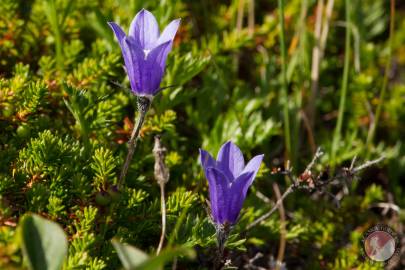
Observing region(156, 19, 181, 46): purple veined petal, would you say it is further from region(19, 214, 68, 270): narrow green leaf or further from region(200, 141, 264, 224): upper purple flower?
region(19, 214, 68, 270): narrow green leaf

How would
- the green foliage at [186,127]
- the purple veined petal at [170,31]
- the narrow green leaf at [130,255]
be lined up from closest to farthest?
the narrow green leaf at [130,255]
the purple veined petal at [170,31]
the green foliage at [186,127]

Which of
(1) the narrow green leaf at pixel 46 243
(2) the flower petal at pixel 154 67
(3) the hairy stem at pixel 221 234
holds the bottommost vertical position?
(3) the hairy stem at pixel 221 234

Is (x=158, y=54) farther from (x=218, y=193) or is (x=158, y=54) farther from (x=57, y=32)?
(x=57, y=32)

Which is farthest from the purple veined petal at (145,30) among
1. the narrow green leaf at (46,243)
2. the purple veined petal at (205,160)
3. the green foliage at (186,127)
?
the narrow green leaf at (46,243)

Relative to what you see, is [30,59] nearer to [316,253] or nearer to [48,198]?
[48,198]

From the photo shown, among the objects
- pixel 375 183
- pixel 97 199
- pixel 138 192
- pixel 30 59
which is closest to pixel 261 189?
pixel 375 183

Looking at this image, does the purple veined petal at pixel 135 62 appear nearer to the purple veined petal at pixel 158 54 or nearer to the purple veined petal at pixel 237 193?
the purple veined petal at pixel 158 54

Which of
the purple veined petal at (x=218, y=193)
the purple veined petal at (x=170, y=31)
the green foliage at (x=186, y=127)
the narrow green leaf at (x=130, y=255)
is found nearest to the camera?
the narrow green leaf at (x=130, y=255)

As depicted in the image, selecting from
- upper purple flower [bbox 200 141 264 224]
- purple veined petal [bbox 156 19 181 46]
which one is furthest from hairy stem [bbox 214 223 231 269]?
purple veined petal [bbox 156 19 181 46]
